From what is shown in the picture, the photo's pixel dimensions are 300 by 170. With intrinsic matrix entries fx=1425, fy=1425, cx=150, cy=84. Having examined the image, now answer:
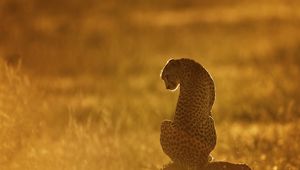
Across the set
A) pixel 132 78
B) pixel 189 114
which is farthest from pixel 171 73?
pixel 132 78

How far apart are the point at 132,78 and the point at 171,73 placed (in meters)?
10.4

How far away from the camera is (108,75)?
66.1ft

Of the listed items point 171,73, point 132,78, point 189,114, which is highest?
point 132,78

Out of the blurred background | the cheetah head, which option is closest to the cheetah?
the cheetah head

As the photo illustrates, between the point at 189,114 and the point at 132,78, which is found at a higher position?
the point at 132,78

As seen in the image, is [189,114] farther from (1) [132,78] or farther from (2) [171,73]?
(1) [132,78]

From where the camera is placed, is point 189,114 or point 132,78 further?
point 132,78

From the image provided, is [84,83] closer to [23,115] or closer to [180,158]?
[23,115]

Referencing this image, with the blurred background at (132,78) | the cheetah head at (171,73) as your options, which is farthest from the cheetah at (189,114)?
the blurred background at (132,78)

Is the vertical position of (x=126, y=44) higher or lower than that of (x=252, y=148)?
higher

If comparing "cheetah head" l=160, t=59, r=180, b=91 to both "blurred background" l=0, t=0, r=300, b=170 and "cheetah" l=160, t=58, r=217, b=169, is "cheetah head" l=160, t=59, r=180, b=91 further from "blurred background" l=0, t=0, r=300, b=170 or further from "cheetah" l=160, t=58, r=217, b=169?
"blurred background" l=0, t=0, r=300, b=170

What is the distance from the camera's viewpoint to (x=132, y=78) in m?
19.9

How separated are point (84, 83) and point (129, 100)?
5.10ft

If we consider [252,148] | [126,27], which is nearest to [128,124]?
[252,148]
